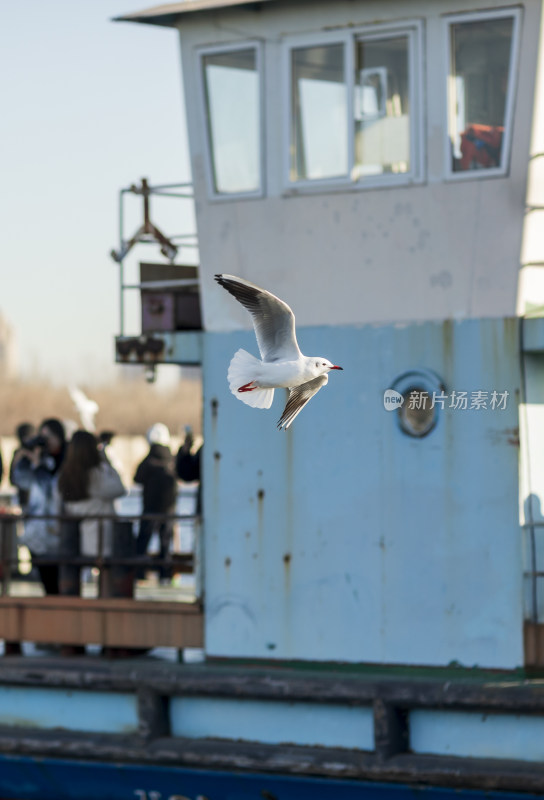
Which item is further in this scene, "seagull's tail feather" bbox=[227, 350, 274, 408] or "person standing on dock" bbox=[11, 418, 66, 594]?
"person standing on dock" bbox=[11, 418, 66, 594]

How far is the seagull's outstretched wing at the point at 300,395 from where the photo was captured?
3.30 m

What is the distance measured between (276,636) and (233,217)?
3168mm

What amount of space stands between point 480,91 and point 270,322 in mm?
6209

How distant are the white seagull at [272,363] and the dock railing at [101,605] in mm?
6731

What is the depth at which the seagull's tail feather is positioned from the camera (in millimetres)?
3287

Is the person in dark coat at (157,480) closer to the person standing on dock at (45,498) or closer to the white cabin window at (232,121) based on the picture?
the person standing on dock at (45,498)

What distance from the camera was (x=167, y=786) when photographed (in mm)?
10219

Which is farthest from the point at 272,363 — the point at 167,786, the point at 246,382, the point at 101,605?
A: the point at 101,605

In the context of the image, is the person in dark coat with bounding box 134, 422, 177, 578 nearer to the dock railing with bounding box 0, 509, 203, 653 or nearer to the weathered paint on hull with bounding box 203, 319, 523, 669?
the dock railing with bounding box 0, 509, 203, 653

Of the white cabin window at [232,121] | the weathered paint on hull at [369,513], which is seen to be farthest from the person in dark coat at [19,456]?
the white cabin window at [232,121]

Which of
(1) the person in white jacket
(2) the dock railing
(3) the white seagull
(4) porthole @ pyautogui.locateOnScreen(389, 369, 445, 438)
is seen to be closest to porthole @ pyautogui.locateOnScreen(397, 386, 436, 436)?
(4) porthole @ pyautogui.locateOnScreen(389, 369, 445, 438)

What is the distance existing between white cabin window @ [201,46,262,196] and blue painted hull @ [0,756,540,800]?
4.38 meters

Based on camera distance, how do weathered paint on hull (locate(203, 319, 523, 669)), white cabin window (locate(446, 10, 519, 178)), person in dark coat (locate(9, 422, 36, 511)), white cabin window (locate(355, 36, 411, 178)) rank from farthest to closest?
person in dark coat (locate(9, 422, 36, 511)), white cabin window (locate(355, 36, 411, 178)), weathered paint on hull (locate(203, 319, 523, 669)), white cabin window (locate(446, 10, 519, 178))

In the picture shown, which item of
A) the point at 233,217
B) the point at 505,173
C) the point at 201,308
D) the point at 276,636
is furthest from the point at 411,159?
the point at 276,636
